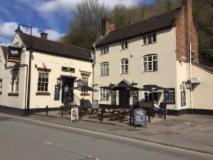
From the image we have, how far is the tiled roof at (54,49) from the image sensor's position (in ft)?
83.6

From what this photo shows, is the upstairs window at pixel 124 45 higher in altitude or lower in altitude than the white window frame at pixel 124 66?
higher

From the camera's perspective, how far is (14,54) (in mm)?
24531

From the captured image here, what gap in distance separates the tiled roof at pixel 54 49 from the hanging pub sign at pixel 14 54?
42.4 inches

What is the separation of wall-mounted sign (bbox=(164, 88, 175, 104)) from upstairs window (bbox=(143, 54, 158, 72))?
242 centimetres

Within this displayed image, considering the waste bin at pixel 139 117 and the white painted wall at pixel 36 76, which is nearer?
the waste bin at pixel 139 117

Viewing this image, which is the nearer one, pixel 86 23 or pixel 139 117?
pixel 139 117

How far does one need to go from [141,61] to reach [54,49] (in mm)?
9276

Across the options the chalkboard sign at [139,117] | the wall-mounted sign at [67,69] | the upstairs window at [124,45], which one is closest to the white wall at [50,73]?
the wall-mounted sign at [67,69]

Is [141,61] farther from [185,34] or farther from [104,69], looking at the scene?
[104,69]

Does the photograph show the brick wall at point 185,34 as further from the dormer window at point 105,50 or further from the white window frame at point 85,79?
the white window frame at point 85,79

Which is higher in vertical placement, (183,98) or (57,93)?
(57,93)

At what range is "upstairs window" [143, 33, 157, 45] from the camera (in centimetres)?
2398

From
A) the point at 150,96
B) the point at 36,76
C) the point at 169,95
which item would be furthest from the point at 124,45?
the point at 36,76

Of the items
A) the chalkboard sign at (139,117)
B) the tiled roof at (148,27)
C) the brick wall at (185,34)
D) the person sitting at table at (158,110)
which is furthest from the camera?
the tiled roof at (148,27)
